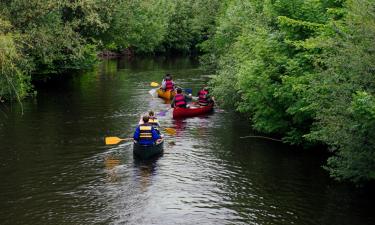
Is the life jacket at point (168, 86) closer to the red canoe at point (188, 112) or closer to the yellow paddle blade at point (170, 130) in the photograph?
the red canoe at point (188, 112)

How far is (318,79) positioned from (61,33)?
1884 cm

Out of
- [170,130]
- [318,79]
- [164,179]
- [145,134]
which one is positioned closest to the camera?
[318,79]

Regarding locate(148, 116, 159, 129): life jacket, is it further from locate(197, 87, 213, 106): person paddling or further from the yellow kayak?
the yellow kayak

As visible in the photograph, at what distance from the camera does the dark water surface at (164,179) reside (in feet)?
47.3

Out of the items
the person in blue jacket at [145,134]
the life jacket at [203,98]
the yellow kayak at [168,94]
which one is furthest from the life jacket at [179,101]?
Answer: the person in blue jacket at [145,134]

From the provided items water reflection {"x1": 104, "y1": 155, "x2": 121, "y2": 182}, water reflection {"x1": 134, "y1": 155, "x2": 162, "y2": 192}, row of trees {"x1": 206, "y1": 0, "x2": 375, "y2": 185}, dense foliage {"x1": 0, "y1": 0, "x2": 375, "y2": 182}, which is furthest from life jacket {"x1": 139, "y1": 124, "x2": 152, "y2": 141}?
row of trees {"x1": 206, "y1": 0, "x2": 375, "y2": 185}

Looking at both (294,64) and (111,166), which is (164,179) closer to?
(111,166)

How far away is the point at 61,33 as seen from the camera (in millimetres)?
30984

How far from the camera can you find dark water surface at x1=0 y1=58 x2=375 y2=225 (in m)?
14.4

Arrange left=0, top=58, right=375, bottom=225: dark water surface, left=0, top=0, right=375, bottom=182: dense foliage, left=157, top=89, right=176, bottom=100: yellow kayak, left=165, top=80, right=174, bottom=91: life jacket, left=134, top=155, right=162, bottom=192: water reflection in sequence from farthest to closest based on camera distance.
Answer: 1. left=165, top=80, right=174, bottom=91: life jacket
2. left=157, top=89, right=176, bottom=100: yellow kayak
3. left=134, top=155, right=162, bottom=192: water reflection
4. left=0, top=0, right=375, bottom=182: dense foliage
5. left=0, top=58, right=375, bottom=225: dark water surface

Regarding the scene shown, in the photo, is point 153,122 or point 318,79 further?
point 153,122

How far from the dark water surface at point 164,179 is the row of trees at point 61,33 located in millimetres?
2938

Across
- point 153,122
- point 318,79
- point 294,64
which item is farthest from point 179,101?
point 318,79

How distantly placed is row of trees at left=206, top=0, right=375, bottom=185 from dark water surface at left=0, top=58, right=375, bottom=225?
1223 mm
